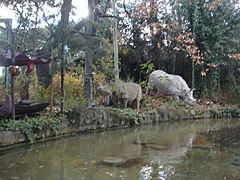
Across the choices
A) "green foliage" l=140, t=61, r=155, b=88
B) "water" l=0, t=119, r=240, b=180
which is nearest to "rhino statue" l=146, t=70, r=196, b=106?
"green foliage" l=140, t=61, r=155, b=88

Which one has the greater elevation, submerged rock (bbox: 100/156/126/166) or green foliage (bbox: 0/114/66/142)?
green foliage (bbox: 0/114/66/142)

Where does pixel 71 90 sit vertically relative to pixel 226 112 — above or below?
above

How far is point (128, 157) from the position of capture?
17.6ft

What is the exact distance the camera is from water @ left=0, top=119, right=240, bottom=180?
4.38 meters

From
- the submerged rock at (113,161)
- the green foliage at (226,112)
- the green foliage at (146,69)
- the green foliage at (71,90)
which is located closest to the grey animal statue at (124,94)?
the green foliage at (71,90)

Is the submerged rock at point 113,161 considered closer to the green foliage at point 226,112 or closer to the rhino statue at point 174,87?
the rhino statue at point 174,87

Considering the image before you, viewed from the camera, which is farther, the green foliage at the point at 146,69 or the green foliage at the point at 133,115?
the green foliage at the point at 146,69

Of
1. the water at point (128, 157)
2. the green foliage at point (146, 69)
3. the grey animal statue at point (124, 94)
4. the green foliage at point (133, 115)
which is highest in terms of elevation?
the green foliage at point (146, 69)

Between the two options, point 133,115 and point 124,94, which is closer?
point 133,115

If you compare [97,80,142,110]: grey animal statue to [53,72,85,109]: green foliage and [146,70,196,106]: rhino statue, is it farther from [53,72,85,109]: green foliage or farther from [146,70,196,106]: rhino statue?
[146,70,196,106]: rhino statue

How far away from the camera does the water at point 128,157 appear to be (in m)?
4.38

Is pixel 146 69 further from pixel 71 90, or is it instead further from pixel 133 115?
pixel 71 90

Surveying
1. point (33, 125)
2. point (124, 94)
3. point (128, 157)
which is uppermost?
point (124, 94)

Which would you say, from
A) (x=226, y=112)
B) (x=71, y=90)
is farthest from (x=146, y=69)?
(x=71, y=90)
